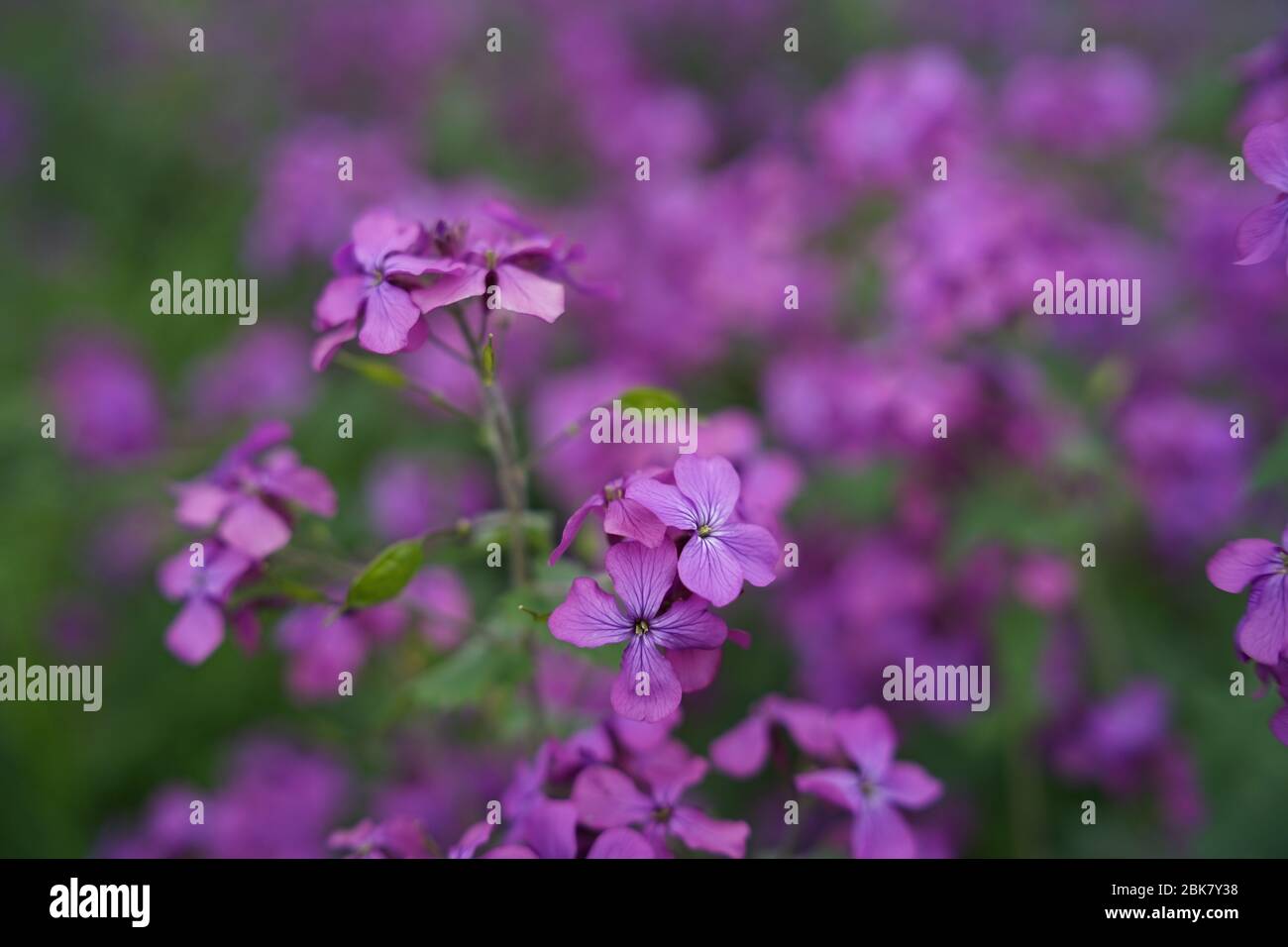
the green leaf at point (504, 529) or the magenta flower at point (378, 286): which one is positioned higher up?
the magenta flower at point (378, 286)

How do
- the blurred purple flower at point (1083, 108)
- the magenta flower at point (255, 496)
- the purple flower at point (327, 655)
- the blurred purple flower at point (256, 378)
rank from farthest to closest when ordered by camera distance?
1. the blurred purple flower at point (256, 378)
2. the blurred purple flower at point (1083, 108)
3. the purple flower at point (327, 655)
4. the magenta flower at point (255, 496)

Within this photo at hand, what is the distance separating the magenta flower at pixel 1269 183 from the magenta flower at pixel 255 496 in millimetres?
1559

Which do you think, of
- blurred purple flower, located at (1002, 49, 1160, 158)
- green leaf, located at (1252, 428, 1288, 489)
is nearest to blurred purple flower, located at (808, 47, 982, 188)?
blurred purple flower, located at (1002, 49, 1160, 158)

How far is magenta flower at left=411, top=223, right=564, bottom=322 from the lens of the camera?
1704 millimetres

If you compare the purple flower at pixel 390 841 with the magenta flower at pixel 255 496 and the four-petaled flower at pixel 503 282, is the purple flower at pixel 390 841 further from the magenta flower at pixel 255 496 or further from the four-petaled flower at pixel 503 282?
the four-petaled flower at pixel 503 282

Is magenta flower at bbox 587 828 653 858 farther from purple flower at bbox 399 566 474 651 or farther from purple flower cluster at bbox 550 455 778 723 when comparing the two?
purple flower at bbox 399 566 474 651

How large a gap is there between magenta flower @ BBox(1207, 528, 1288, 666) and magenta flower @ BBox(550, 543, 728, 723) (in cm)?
74

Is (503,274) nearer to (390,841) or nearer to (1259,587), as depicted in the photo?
(390,841)

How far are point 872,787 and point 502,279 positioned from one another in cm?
102

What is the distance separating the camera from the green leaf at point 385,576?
177 centimetres

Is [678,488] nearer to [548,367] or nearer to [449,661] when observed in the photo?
[449,661]

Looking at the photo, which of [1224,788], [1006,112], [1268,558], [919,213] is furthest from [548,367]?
[1268,558]

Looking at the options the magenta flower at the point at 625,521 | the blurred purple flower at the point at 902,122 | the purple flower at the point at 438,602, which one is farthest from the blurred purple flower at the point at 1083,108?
the magenta flower at the point at 625,521

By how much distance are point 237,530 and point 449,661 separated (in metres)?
0.44
